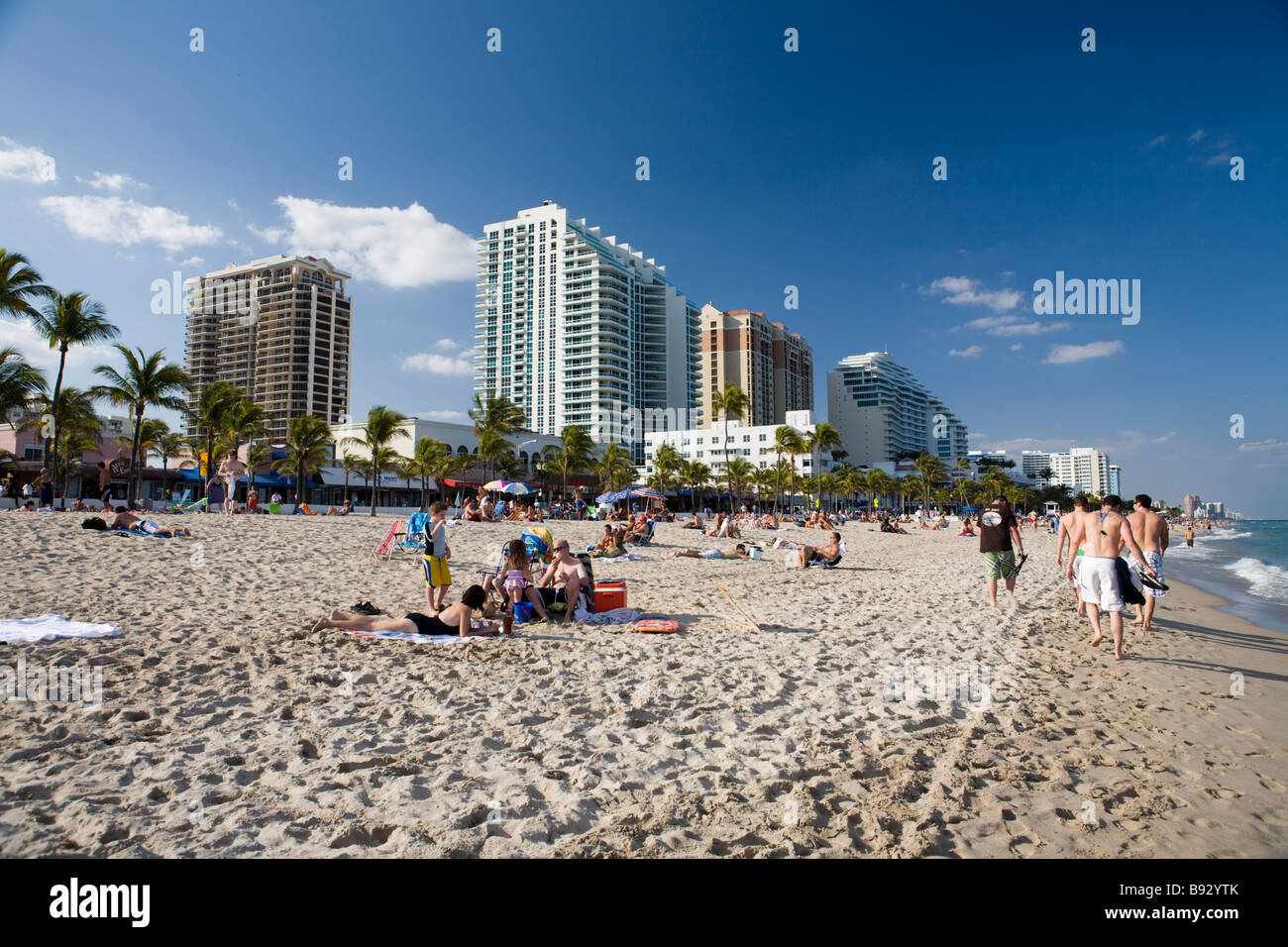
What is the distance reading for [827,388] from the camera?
6304 inches

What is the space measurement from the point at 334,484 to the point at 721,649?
52841 mm

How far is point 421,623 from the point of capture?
639 cm

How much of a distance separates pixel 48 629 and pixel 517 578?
4.07 meters

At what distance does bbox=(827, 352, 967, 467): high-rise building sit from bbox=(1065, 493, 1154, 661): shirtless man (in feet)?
480

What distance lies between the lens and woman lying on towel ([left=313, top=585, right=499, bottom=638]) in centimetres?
632

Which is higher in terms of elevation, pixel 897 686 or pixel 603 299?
pixel 603 299

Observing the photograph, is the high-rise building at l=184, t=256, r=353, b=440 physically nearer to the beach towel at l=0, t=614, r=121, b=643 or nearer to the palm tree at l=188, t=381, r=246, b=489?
the palm tree at l=188, t=381, r=246, b=489

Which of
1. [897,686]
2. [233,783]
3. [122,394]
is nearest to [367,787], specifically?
[233,783]

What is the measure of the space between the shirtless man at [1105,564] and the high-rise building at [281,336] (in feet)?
412

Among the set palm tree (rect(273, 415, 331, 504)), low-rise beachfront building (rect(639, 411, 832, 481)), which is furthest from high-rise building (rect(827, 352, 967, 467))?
palm tree (rect(273, 415, 331, 504))

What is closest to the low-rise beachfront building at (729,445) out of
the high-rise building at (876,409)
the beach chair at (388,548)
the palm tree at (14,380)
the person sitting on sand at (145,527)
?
the high-rise building at (876,409)

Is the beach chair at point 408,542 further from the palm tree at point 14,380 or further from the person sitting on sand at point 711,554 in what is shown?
the palm tree at point 14,380
